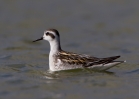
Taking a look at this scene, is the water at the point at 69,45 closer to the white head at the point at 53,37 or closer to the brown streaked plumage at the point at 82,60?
the brown streaked plumage at the point at 82,60

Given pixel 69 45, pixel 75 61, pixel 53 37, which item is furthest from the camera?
pixel 69 45

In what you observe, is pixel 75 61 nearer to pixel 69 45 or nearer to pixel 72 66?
pixel 72 66

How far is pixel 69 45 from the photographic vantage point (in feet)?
76.9

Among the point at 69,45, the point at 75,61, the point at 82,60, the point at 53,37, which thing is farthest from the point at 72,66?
the point at 69,45

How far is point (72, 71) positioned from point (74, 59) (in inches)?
14.1

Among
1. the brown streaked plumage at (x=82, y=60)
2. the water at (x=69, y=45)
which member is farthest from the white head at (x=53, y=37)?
the water at (x=69, y=45)

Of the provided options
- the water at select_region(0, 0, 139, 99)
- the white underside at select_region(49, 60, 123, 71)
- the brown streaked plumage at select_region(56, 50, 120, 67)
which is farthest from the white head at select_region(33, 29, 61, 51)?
the water at select_region(0, 0, 139, 99)

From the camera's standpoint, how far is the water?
1542 cm

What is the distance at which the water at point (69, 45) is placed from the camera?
15.4 metres

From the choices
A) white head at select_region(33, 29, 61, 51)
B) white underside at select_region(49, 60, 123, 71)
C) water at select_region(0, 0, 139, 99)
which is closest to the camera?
water at select_region(0, 0, 139, 99)

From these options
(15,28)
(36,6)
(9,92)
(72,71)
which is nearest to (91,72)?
(72,71)

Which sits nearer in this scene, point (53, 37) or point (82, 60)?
point (82, 60)

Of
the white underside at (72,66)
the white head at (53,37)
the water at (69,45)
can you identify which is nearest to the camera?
the water at (69,45)

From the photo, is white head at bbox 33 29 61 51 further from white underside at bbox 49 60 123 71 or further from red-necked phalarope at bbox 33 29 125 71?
white underside at bbox 49 60 123 71
